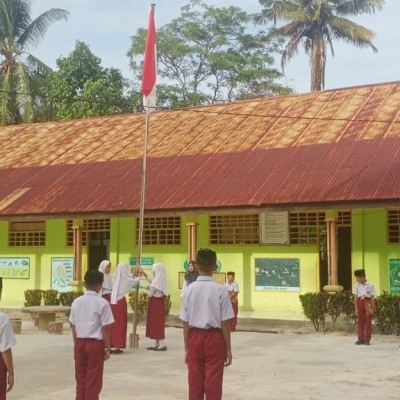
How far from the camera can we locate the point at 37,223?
20.7 metres

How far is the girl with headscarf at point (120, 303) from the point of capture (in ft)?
38.3

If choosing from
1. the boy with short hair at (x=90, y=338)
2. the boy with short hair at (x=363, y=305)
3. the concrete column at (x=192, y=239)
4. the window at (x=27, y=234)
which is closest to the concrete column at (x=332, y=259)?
the boy with short hair at (x=363, y=305)

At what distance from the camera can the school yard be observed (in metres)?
8.27

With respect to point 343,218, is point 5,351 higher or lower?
lower

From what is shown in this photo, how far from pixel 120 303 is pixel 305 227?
6.57m

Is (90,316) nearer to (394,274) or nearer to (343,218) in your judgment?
(394,274)

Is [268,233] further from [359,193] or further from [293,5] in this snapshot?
[293,5]

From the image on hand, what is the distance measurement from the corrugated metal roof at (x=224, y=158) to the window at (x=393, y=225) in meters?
1.22

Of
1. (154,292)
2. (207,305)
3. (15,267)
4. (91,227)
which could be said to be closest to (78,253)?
(91,227)

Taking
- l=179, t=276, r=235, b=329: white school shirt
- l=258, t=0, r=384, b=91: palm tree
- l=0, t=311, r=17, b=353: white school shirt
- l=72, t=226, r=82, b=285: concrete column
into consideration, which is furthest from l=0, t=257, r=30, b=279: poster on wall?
l=258, t=0, r=384, b=91: palm tree

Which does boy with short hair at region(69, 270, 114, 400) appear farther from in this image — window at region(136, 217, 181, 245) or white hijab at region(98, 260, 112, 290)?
window at region(136, 217, 181, 245)

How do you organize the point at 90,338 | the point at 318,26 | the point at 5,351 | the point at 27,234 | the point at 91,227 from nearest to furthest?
the point at 5,351
the point at 90,338
the point at 91,227
the point at 27,234
the point at 318,26

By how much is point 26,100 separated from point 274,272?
78.6ft

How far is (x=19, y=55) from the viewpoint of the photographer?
3972cm
